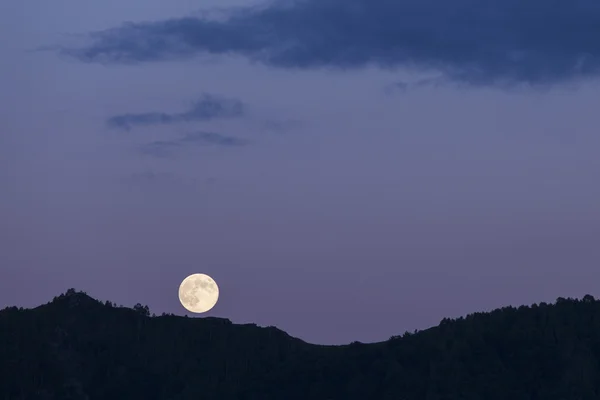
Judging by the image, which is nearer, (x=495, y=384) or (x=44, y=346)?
(x=495, y=384)

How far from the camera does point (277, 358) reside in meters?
132

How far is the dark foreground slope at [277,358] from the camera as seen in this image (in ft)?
391

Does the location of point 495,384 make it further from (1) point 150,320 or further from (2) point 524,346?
(1) point 150,320

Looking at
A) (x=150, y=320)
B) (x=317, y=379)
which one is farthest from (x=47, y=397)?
(x=317, y=379)

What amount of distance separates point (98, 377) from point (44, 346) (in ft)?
24.9

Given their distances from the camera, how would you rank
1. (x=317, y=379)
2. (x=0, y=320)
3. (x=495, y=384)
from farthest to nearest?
1. (x=0, y=320)
2. (x=317, y=379)
3. (x=495, y=384)

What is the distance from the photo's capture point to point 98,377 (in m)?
131

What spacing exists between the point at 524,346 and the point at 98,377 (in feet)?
166

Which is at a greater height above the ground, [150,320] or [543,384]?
[150,320]

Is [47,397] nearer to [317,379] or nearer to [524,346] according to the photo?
[317,379]

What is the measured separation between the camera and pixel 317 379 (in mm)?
124375

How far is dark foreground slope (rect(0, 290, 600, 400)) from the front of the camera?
11906 centimetres

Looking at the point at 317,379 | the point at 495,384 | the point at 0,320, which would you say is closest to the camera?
the point at 495,384

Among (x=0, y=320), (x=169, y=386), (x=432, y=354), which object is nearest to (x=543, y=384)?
(x=432, y=354)
